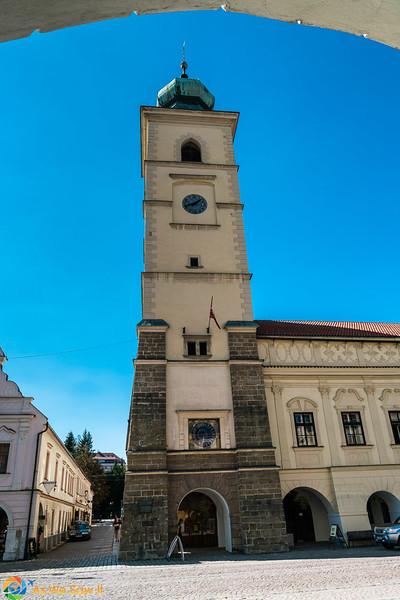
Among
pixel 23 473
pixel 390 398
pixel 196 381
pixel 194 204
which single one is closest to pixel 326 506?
pixel 390 398

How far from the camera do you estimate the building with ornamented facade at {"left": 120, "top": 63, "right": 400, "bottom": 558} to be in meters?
16.7

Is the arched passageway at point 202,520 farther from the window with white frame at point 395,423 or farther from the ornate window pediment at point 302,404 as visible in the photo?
the window with white frame at point 395,423

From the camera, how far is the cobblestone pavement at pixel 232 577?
852 centimetres

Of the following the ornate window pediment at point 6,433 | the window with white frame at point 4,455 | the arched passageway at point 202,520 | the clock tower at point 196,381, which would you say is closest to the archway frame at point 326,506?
the clock tower at point 196,381

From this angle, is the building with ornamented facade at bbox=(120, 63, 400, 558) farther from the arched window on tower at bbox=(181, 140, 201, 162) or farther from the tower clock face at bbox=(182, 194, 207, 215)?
the arched window on tower at bbox=(181, 140, 201, 162)

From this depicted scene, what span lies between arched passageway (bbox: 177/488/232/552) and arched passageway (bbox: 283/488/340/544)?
3.68 m

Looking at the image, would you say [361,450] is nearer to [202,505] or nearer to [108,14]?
[202,505]

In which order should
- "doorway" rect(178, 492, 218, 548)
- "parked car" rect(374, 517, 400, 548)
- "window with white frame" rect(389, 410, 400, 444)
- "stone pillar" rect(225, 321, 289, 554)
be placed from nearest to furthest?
"parked car" rect(374, 517, 400, 548) < "stone pillar" rect(225, 321, 289, 554) < "doorway" rect(178, 492, 218, 548) < "window with white frame" rect(389, 410, 400, 444)

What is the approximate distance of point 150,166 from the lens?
77.8 feet

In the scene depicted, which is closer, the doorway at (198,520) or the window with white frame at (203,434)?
the window with white frame at (203,434)

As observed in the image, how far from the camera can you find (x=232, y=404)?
18.4 meters

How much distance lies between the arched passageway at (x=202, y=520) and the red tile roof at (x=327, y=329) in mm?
7690

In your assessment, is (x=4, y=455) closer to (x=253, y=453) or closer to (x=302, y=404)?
(x=253, y=453)

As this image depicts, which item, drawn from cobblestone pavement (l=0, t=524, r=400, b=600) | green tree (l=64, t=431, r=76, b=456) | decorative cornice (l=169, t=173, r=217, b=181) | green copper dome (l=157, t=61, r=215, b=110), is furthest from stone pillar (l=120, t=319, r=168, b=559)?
green tree (l=64, t=431, r=76, b=456)
